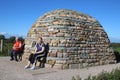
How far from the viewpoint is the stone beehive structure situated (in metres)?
12.5

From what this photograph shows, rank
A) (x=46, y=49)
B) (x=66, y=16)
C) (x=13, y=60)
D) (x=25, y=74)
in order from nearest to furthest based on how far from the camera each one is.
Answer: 1. (x=25, y=74)
2. (x=46, y=49)
3. (x=66, y=16)
4. (x=13, y=60)

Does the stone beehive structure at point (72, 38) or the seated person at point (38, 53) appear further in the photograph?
the stone beehive structure at point (72, 38)

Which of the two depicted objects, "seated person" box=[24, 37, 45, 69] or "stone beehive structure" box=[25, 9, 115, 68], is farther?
"stone beehive structure" box=[25, 9, 115, 68]

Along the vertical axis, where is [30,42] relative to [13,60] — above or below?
above

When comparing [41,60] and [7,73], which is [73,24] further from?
[7,73]

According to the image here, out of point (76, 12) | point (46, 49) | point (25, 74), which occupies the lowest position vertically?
point (25, 74)

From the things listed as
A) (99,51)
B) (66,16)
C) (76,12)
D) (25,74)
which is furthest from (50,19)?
(25,74)

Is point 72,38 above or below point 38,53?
above

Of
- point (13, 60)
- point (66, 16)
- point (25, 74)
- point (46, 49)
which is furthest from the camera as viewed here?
point (13, 60)

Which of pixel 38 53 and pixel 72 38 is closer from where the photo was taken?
pixel 38 53

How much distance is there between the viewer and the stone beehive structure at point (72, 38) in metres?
12.5

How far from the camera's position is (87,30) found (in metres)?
13.7

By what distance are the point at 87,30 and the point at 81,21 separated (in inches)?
23.2

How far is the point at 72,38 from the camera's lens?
1288cm
